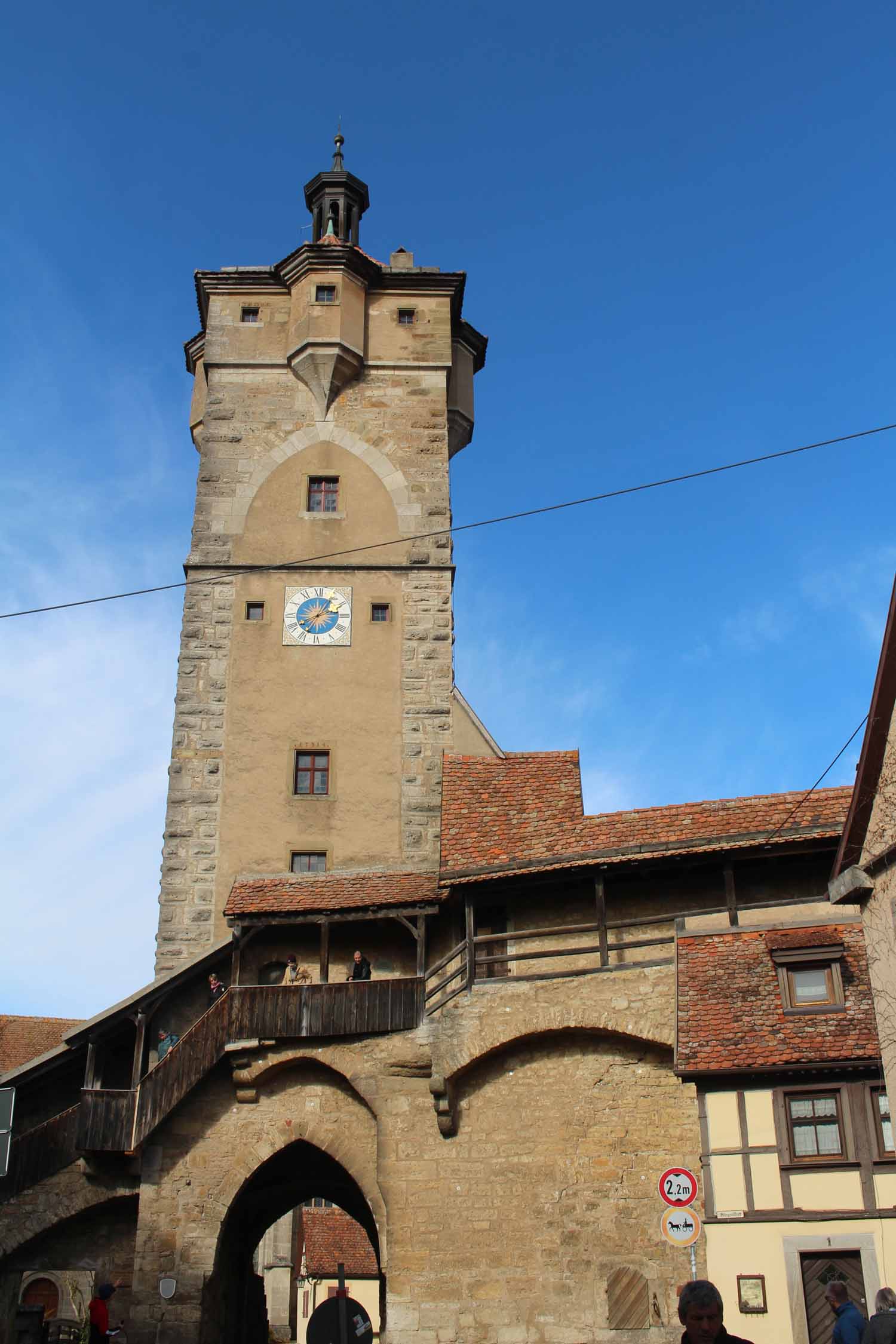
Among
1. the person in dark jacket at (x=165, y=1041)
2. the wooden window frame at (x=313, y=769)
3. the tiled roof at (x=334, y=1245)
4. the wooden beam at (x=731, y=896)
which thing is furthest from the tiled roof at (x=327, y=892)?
the tiled roof at (x=334, y=1245)

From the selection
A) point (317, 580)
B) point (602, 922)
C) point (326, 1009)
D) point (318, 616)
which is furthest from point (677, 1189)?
point (317, 580)

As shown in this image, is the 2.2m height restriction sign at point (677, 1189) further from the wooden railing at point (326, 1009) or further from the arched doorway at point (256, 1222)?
the arched doorway at point (256, 1222)

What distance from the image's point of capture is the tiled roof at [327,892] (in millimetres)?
18344

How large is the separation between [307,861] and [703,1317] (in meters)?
16.6

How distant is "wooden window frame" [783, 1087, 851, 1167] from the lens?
44.7ft

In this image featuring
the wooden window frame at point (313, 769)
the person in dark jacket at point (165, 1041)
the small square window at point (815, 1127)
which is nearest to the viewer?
the small square window at point (815, 1127)

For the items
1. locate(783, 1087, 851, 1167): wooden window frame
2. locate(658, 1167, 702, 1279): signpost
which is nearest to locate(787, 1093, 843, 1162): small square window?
locate(783, 1087, 851, 1167): wooden window frame

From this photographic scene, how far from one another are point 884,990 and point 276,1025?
30.9ft

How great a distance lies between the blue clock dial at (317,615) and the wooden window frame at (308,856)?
3823 mm

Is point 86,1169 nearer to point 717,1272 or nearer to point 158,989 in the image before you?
point 158,989

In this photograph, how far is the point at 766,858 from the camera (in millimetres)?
16609

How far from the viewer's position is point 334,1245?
36.2 meters

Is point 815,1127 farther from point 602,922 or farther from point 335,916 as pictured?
point 335,916

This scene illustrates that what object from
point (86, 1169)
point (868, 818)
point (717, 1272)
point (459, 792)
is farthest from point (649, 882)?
point (86, 1169)
